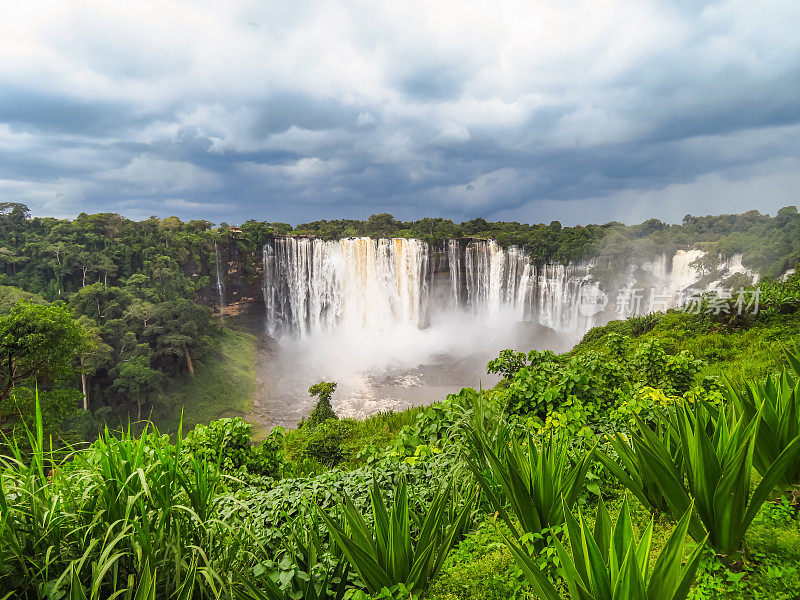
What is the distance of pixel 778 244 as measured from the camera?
65.6ft

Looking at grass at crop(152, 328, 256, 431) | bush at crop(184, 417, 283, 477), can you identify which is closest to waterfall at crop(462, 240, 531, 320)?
grass at crop(152, 328, 256, 431)

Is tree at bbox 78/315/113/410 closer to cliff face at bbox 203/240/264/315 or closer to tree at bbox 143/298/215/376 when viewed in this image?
tree at bbox 143/298/215/376

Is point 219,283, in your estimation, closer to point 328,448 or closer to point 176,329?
point 176,329

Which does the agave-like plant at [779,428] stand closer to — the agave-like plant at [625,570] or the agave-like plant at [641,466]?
the agave-like plant at [641,466]

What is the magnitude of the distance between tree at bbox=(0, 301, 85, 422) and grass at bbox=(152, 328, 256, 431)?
750 cm

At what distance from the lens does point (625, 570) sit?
1057mm

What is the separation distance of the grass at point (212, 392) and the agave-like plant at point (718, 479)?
19.5 m

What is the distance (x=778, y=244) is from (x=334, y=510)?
1049 inches

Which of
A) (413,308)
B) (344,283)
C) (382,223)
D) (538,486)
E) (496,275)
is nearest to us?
(538,486)

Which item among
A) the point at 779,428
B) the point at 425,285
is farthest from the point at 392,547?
the point at 425,285

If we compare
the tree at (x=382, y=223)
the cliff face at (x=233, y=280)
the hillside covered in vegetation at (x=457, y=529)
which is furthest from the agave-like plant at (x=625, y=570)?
the tree at (x=382, y=223)

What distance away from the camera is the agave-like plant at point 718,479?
58.9 inches

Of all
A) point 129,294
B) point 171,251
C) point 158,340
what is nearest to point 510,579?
point 158,340

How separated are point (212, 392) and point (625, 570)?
2324 centimetres
